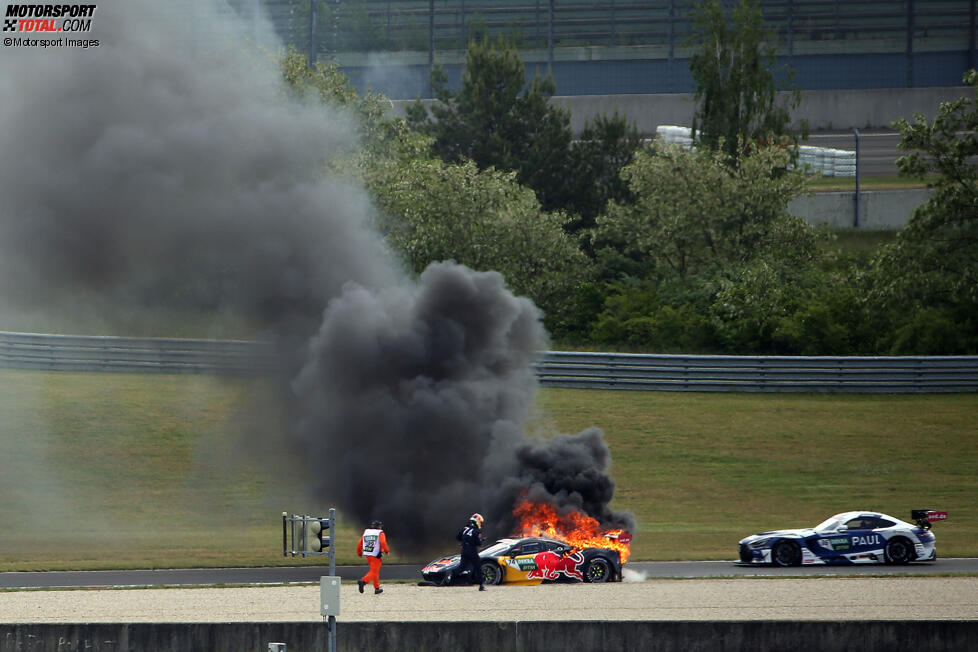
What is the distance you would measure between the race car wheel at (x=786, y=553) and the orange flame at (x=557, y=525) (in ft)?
10.2

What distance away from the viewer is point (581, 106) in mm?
64688

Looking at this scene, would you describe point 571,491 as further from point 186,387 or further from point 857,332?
point 857,332

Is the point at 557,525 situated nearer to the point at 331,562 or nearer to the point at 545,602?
the point at 545,602

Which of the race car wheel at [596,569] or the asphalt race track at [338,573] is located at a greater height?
the race car wheel at [596,569]

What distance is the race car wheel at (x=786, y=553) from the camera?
26047 mm

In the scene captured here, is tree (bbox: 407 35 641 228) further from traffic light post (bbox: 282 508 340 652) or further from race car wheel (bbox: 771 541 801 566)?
traffic light post (bbox: 282 508 340 652)

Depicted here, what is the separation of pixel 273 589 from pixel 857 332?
2760cm

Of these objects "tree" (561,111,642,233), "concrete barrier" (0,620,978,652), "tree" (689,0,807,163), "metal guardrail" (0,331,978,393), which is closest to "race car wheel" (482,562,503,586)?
"concrete barrier" (0,620,978,652)

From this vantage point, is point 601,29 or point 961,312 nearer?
point 961,312

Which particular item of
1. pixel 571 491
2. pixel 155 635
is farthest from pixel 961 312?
pixel 155 635

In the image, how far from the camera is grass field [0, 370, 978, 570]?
29.2 m

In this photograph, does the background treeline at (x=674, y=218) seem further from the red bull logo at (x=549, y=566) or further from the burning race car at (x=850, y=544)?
the red bull logo at (x=549, y=566)

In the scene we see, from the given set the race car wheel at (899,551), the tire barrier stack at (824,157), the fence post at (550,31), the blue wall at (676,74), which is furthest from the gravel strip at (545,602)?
the fence post at (550,31)

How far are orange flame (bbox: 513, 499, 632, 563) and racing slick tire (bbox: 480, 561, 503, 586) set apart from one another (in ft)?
6.00
